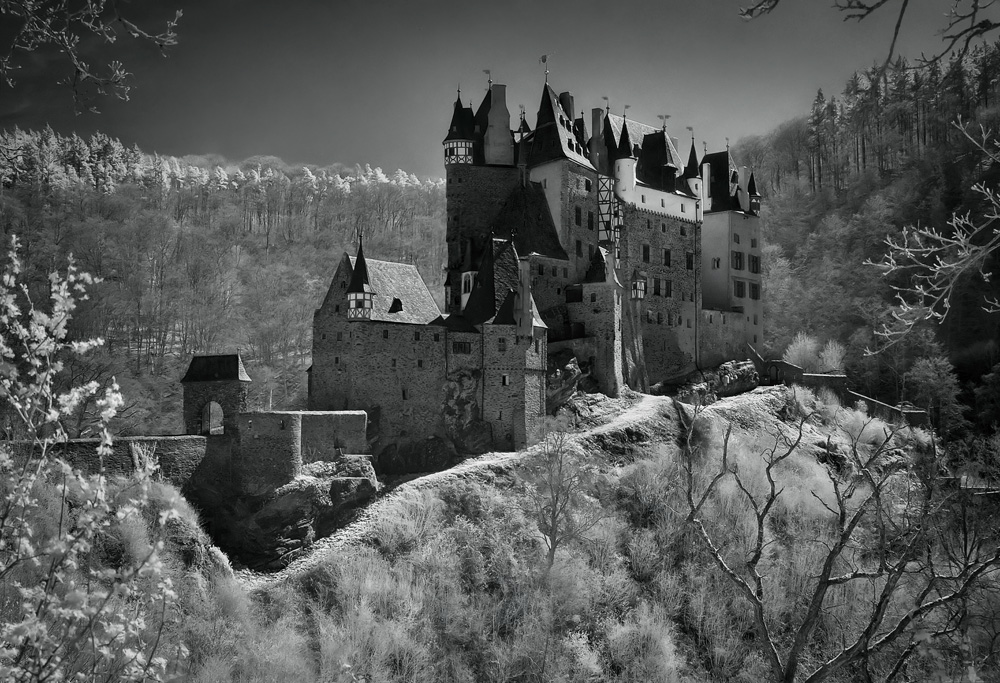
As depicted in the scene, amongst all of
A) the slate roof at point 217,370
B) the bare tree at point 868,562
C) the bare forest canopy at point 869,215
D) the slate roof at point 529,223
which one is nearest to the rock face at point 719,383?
the bare tree at point 868,562

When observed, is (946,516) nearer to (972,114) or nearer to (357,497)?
(357,497)

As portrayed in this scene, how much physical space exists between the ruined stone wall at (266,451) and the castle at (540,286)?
352 centimetres

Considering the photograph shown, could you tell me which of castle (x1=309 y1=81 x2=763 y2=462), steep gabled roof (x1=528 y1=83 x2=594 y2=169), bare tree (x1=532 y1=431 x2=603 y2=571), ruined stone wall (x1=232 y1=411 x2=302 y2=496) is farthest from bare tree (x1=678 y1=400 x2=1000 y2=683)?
steep gabled roof (x1=528 y1=83 x2=594 y2=169)

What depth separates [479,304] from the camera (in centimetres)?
3928

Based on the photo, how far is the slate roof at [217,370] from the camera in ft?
113

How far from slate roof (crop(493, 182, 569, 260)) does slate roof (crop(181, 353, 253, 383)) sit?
567 inches

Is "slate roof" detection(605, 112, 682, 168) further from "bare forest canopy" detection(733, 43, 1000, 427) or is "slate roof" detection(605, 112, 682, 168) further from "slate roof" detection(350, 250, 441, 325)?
"slate roof" detection(350, 250, 441, 325)

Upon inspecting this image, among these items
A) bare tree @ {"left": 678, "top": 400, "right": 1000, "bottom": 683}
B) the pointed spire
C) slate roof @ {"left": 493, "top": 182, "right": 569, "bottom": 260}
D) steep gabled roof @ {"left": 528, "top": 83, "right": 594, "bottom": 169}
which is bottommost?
bare tree @ {"left": 678, "top": 400, "right": 1000, "bottom": 683}

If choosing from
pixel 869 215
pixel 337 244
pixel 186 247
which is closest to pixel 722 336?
pixel 869 215

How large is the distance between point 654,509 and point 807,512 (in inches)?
292

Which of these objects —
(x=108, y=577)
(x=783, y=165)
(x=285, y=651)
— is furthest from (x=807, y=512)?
(x=783, y=165)

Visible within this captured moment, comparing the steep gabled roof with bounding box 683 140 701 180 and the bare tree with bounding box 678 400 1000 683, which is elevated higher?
the steep gabled roof with bounding box 683 140 701 180

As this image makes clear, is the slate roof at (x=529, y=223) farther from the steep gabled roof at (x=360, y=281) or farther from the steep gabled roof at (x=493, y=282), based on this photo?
the steep gabled roof at (x=360, y=281)

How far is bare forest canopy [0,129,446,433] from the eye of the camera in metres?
55.1
